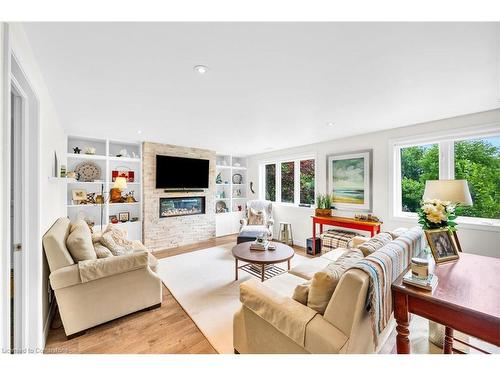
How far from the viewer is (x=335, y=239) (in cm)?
369

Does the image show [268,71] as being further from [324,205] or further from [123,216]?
[123,216]

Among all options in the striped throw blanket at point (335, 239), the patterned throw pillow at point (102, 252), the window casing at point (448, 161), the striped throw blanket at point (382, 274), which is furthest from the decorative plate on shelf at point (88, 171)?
A: the window casing at point (448, 161)

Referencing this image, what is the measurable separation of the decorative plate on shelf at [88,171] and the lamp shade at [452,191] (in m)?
5.26

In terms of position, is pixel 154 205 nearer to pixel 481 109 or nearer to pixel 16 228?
pixel 16 228

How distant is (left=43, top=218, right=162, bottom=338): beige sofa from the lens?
183 centimetres

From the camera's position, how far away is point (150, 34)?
1.25 m

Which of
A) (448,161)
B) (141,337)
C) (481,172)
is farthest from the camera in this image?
(448,161)

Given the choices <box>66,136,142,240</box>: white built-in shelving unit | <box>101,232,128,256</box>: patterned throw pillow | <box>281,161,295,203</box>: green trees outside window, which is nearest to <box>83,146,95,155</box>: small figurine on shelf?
<box>66,136,142,240</box>: white built-in shelving unit

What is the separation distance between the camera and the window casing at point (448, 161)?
2.59m

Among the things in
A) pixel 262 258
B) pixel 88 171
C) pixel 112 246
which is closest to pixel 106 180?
pixel 88 171

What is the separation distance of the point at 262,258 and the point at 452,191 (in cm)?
215

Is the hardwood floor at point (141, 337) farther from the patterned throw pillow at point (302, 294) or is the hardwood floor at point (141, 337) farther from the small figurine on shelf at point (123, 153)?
the small figurine on shelf at point (123, 153)

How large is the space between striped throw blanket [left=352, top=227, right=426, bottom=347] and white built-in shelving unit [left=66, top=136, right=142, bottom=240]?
4.37 metres

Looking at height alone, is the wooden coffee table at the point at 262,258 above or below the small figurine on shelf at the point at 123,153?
below
